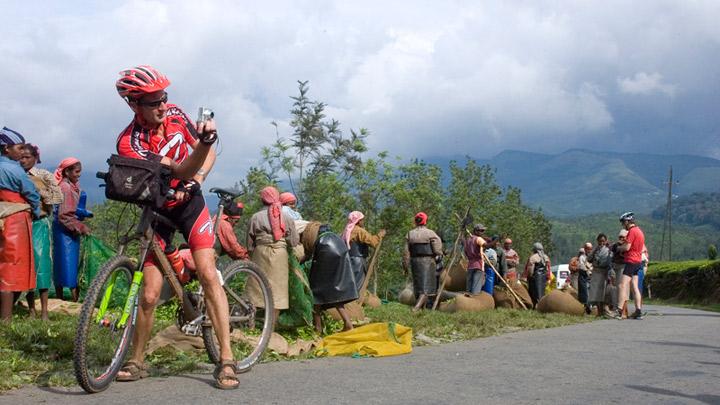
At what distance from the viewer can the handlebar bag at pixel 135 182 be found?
183 inches

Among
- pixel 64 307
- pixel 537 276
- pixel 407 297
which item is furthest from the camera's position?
pixel 407 297

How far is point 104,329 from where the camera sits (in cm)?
478

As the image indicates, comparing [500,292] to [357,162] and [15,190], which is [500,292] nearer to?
[15,190]

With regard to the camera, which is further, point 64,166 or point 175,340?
point 64,166

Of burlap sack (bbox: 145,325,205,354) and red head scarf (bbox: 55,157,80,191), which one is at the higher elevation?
red head scarf (bbox: 55,157,80,191)

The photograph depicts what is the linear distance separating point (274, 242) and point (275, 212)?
36cm

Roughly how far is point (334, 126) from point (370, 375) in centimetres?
3603

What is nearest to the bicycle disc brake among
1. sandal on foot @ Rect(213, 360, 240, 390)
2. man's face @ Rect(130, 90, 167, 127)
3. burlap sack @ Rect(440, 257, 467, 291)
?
sandal on foot @ Rect(213, 360, 240, 390)

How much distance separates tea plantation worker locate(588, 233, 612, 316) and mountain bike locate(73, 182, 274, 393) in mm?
10551

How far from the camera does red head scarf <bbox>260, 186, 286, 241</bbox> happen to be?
29.1 ft

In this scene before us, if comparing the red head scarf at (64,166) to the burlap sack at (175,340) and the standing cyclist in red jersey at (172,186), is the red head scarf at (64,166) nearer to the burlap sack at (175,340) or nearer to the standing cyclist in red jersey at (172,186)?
the burlap sack at (175,340)

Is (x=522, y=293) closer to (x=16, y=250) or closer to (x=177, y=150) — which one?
(x=16, y=250)

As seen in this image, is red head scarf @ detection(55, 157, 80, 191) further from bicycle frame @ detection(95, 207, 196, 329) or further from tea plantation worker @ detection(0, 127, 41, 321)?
bicycle frame @ detection(95, 207, 196, 329)

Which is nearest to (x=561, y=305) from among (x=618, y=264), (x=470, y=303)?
(x=618, y=264)
